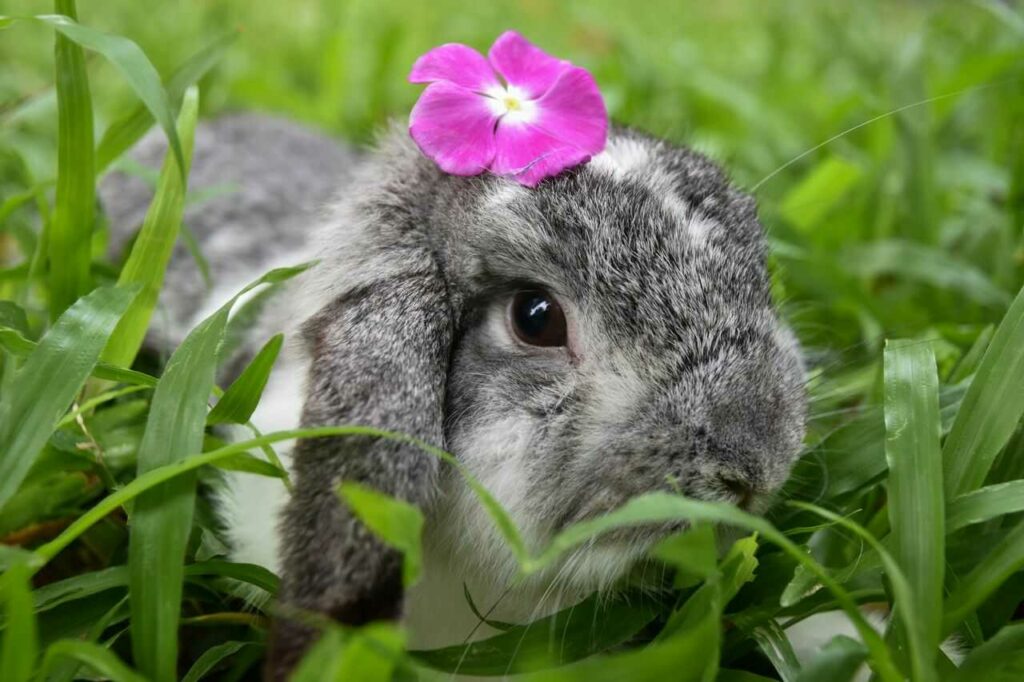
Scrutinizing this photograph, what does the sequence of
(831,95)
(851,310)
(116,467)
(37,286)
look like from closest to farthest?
(116,467), (37,286), (851,310), (831,95)

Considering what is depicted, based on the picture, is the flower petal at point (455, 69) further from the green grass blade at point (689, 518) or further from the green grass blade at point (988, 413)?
the green grass blade at point (988, 413)

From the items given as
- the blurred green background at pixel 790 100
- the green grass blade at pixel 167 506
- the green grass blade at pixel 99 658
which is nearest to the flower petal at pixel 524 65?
the blurred green background at pixel 790 100

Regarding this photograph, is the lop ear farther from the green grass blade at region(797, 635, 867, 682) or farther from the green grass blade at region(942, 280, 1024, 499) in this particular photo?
the green grass blade at region(942, 280, 1024, 499)

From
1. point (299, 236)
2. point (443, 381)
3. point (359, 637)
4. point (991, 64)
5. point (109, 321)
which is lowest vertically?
point (359, 637)

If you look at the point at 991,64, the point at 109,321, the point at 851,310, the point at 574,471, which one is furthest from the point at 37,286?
the point at 991,64

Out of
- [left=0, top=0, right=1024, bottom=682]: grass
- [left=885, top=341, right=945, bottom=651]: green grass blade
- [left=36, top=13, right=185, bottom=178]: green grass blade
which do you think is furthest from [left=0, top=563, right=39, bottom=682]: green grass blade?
[left=885, top=341, right=945, bottom=651]: green grass blade

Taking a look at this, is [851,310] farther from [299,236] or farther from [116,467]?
[116,467]
